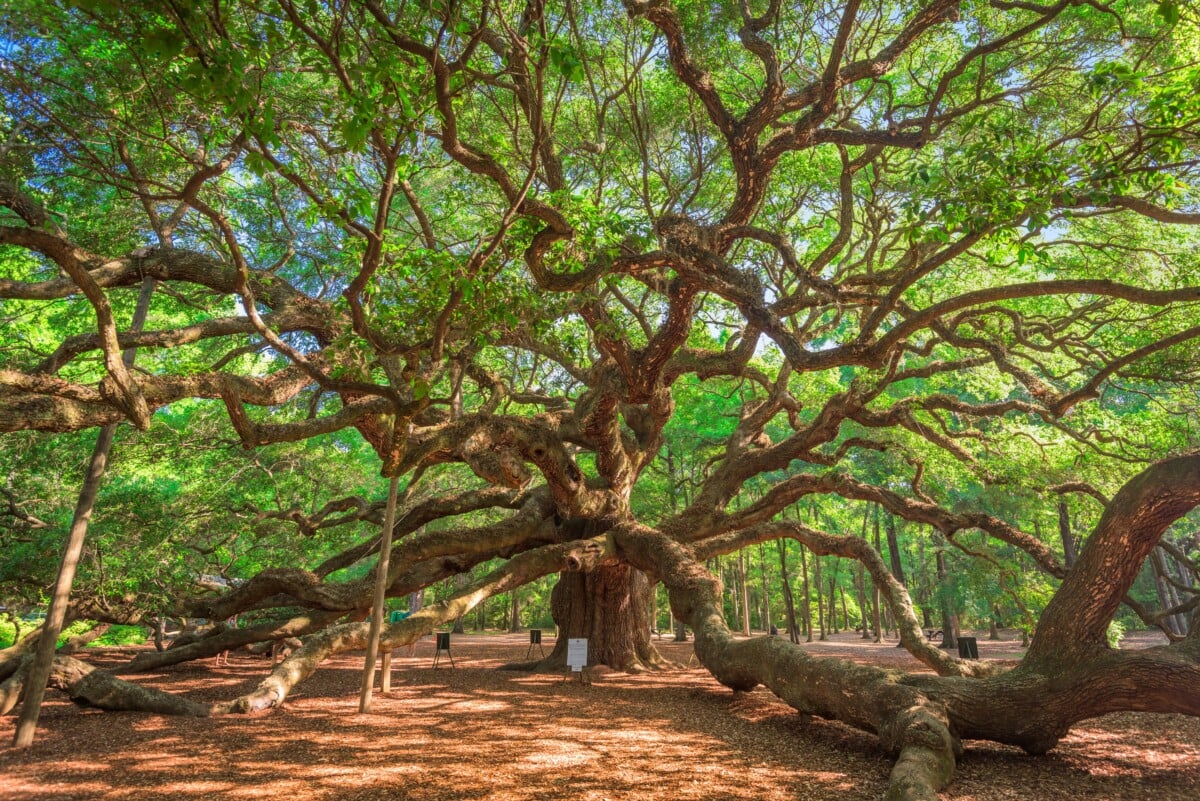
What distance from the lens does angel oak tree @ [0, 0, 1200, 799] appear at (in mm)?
4469

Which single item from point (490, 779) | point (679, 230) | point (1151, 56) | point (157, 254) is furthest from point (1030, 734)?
point (157, 254)

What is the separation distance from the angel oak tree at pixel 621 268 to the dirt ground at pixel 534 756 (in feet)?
1.28

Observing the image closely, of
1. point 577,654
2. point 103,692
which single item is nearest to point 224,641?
point 103,692

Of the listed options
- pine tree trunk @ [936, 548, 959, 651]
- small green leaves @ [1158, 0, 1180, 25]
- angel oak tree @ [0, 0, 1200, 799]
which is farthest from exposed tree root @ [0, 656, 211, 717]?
pine tree trunk @ [936, 548, 959, 651]

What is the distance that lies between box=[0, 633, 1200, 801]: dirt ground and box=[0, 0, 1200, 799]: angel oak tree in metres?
0.39

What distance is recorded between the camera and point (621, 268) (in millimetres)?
6500

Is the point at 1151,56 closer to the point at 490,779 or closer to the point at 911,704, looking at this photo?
the point at 911,704

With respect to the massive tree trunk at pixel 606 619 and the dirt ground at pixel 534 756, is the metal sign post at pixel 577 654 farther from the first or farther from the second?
the massive tree trunk at pixel 606 619

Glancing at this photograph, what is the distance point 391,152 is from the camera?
3.99 metres

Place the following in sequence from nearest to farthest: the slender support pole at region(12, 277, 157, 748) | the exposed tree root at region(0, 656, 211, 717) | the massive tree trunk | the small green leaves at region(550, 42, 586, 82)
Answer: the small green leaves at region(550, 42, 586, 82) < the slender support pole at region(12, 277, 157, 748) < the exposed tree root at region(0, 656, 211, 717) < the massive tree trunk

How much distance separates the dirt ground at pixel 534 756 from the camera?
4.07 m

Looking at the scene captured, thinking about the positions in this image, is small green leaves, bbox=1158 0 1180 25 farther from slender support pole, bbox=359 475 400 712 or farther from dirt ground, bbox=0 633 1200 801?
slender support pole, bbox=359 475 400 712

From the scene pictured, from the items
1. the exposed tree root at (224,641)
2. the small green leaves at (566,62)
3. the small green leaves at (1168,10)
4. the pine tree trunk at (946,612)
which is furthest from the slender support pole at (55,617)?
the pine tree trunk at (946,612)

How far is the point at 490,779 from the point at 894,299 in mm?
5010
